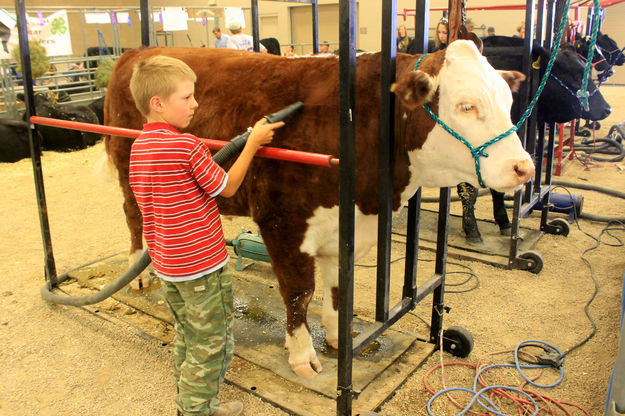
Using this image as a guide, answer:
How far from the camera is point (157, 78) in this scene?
183 centimetres

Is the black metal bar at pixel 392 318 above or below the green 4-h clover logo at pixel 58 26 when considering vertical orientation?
below

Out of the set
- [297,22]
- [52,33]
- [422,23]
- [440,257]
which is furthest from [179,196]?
[297,22]

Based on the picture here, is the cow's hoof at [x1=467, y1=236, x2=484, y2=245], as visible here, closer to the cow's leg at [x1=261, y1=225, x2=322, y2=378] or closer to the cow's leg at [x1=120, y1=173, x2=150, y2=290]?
the cow's leg at [x1=261, y1=225, x2=322, y2=378]

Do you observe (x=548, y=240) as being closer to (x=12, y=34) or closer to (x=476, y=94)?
(x=476, y=94)

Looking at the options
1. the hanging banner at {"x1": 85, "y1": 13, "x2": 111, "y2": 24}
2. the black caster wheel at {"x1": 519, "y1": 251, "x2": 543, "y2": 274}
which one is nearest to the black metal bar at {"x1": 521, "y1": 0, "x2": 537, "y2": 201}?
the black caster wheel at {"x1": 519, "y1": 251, "x2": 543, "y2": 274}

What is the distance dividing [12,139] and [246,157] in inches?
273

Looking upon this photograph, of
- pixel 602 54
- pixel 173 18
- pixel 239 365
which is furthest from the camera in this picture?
pixel 173 18

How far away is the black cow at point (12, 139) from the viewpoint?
739 cm

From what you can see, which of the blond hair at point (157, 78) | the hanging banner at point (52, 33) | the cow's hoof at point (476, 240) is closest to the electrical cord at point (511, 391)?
the cow's hoof at point (476, 240)

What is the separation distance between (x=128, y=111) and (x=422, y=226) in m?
Result: 2.86

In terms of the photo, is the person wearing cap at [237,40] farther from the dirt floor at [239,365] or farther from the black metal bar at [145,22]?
the black metal bar at [145,22]

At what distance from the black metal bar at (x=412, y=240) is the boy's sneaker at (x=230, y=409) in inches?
37.6

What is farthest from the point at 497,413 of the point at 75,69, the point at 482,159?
the point at 75,69

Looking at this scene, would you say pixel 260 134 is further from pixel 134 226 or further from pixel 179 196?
pixel 134 226
